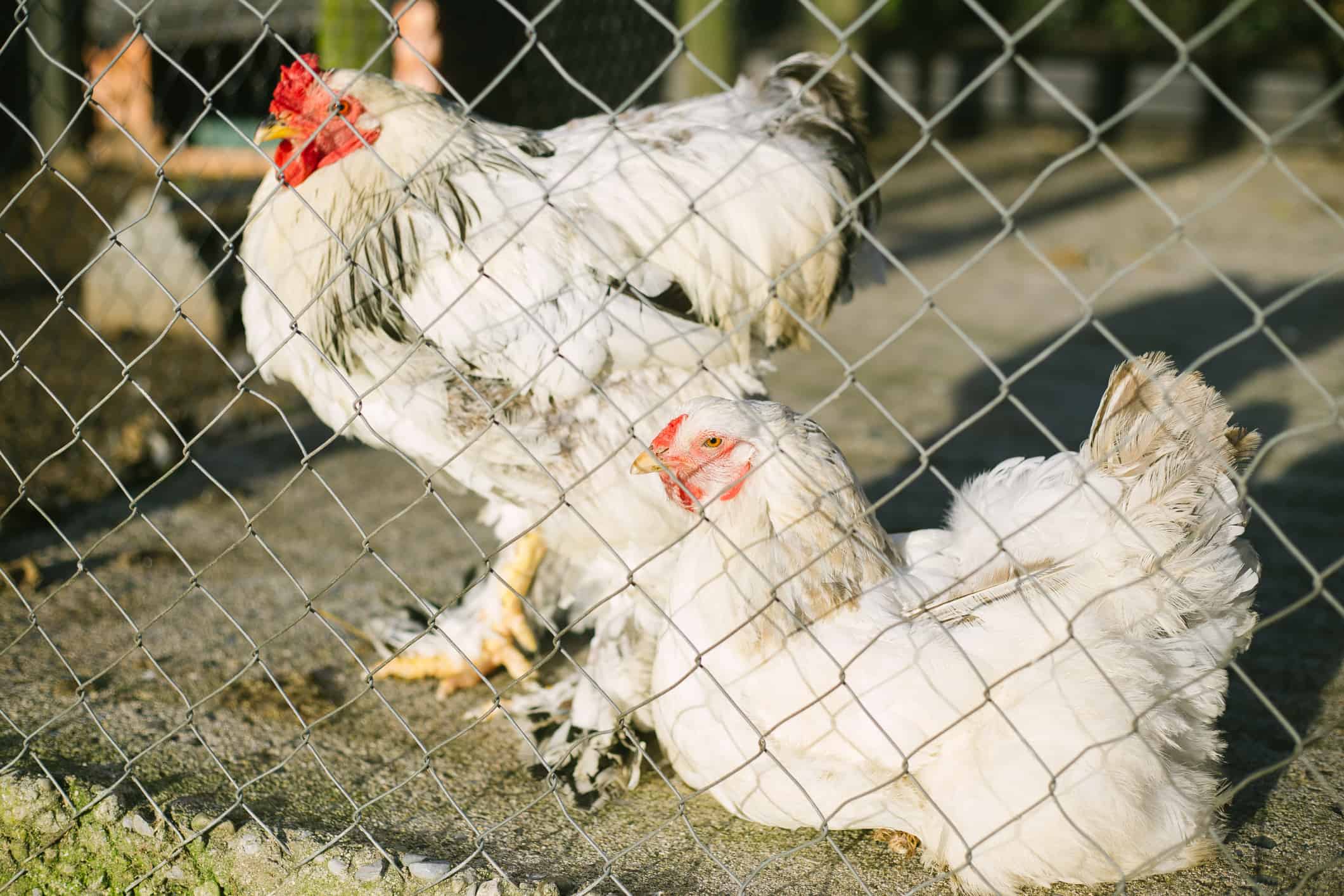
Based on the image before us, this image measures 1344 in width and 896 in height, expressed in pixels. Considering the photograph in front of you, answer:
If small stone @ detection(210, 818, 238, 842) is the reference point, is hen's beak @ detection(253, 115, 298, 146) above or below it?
above

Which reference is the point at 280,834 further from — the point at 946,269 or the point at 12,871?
the point at 946,269

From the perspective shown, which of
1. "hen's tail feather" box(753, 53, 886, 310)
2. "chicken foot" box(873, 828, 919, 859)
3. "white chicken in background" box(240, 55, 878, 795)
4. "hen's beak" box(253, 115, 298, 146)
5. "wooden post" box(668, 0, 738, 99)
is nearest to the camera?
"chicken foot" box(873, 828, 919, 859)

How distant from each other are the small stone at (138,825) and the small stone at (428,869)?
0.56 metres

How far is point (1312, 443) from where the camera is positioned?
14.1 feet

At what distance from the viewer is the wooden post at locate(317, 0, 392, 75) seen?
4.58m

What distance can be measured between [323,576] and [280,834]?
4.53 ft

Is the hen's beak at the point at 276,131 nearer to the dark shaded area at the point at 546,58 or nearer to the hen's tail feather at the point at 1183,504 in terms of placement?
the dark shaded area at the point at 546,58

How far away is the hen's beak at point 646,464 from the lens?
227 centimetres

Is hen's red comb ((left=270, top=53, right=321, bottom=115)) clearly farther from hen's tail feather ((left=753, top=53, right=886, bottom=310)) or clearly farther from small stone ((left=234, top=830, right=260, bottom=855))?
small stone ((left=234, top=830, right=260, bottom=855))

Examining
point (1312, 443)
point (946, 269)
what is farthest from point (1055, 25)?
point (1312, 443)

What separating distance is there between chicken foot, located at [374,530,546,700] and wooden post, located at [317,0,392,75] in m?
2.41

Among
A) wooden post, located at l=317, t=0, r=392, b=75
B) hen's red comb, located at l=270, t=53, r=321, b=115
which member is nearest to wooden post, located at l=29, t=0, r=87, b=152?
wooden post, located at l=317, t=0, r=392, b=75

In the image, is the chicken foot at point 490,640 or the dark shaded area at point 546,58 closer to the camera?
the chicken foot at point 490,640

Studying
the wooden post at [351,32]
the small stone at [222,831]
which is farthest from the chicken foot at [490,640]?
the wooden post at [351,32]
